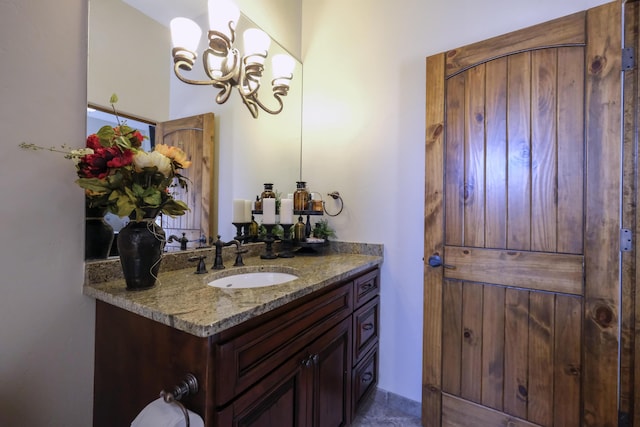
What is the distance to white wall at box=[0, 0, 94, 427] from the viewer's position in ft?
2.65

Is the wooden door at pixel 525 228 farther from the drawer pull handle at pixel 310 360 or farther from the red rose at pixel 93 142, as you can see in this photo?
the red rose at pixel 93 142

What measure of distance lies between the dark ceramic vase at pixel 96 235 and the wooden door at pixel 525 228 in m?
1.45

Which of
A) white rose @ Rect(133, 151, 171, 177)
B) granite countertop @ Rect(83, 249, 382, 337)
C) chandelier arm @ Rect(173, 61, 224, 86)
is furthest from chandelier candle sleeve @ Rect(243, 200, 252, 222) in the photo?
white rose @ Rect(133, 151, 171, 177)

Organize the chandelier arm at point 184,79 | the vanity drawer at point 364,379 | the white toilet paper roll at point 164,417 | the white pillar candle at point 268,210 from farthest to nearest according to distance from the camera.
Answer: the white pillar candle at point 268,210
the vanity drawer at point 364,379
the chandelier arm at point 184,79
the white toilet paper roll at point 164,417

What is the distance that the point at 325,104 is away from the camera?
6.49ft

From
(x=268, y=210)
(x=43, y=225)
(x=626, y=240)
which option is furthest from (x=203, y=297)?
(x=626, y=240)

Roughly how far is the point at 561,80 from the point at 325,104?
50.5 inches

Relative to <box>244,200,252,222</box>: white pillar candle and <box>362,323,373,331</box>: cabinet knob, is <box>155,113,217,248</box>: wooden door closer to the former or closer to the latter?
<box>244,200,252,222</box>: white pillar candle

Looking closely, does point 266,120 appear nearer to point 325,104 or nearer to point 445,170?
point 325,104

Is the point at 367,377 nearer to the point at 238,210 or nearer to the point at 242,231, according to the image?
the point at 242,231

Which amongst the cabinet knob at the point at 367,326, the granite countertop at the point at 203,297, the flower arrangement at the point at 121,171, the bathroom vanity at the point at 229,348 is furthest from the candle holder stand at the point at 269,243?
the flower arrangement at the point at 121,171

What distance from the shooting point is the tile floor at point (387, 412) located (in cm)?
155

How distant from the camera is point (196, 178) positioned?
55.5 inches

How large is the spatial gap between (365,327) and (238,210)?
0.97 meters
